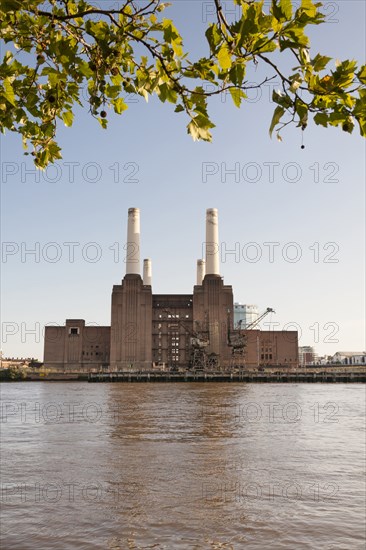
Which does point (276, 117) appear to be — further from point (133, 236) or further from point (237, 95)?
point (133, 236)

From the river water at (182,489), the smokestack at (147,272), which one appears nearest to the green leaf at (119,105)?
the river water at (182,489)

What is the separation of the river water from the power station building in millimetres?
91211

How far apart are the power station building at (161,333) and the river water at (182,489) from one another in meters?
91.2

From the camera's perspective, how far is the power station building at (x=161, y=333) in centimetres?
11681

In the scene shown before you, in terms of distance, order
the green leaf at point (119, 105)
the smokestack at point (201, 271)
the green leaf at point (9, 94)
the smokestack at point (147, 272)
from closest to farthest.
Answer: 1. the green leaf at point (9, 94)
2. the green leaf at point (119, 105)
3. the smokestack at point (147, 272)
4. the smokestack at point (201, 271)

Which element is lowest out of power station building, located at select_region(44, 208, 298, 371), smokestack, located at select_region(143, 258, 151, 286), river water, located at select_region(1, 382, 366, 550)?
river water, located at select_region(1, 382, 366, 550)

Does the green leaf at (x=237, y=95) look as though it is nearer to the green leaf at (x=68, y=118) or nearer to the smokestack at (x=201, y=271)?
the green leaf at (x=68, y=118)

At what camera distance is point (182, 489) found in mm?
13328

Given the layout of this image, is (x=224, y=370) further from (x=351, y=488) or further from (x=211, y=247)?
(x=351, y=488)

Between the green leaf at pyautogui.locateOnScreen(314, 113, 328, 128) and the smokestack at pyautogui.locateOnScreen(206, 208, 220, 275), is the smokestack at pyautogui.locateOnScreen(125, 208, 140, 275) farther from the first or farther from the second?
the green leaf at pyautogui.locateOnScreen(314, 113, 328, 128)

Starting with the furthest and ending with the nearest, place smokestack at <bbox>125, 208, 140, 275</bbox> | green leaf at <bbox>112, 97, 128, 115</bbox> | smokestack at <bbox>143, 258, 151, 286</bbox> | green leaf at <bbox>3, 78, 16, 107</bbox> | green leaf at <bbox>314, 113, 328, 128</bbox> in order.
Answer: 1. smokestack at <bbox>143, 258, 151, 286</bbox>
2. smokestack at <bbox>125, 208, 140, 275</bbox>
3. green leaf at <bbox>112, 97, 128, 115</bbox>
4. green leaf at <bbox>3, 78, 16, 107</bbox>
5. green leaf at <bbox>314, 113, 328, 128</bbox>

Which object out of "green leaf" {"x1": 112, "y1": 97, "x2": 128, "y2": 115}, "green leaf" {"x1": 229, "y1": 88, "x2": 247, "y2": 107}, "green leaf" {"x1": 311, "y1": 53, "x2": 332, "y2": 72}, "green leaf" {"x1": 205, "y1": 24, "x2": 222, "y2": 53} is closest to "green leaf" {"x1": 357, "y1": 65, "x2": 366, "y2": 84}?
"green leaf" {"x1": 311, "y1": 53, "x2": 332, "y2": 72}

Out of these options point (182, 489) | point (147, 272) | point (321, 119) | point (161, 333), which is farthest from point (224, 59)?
point (147, 272)

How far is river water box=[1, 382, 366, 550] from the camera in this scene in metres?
9.96
